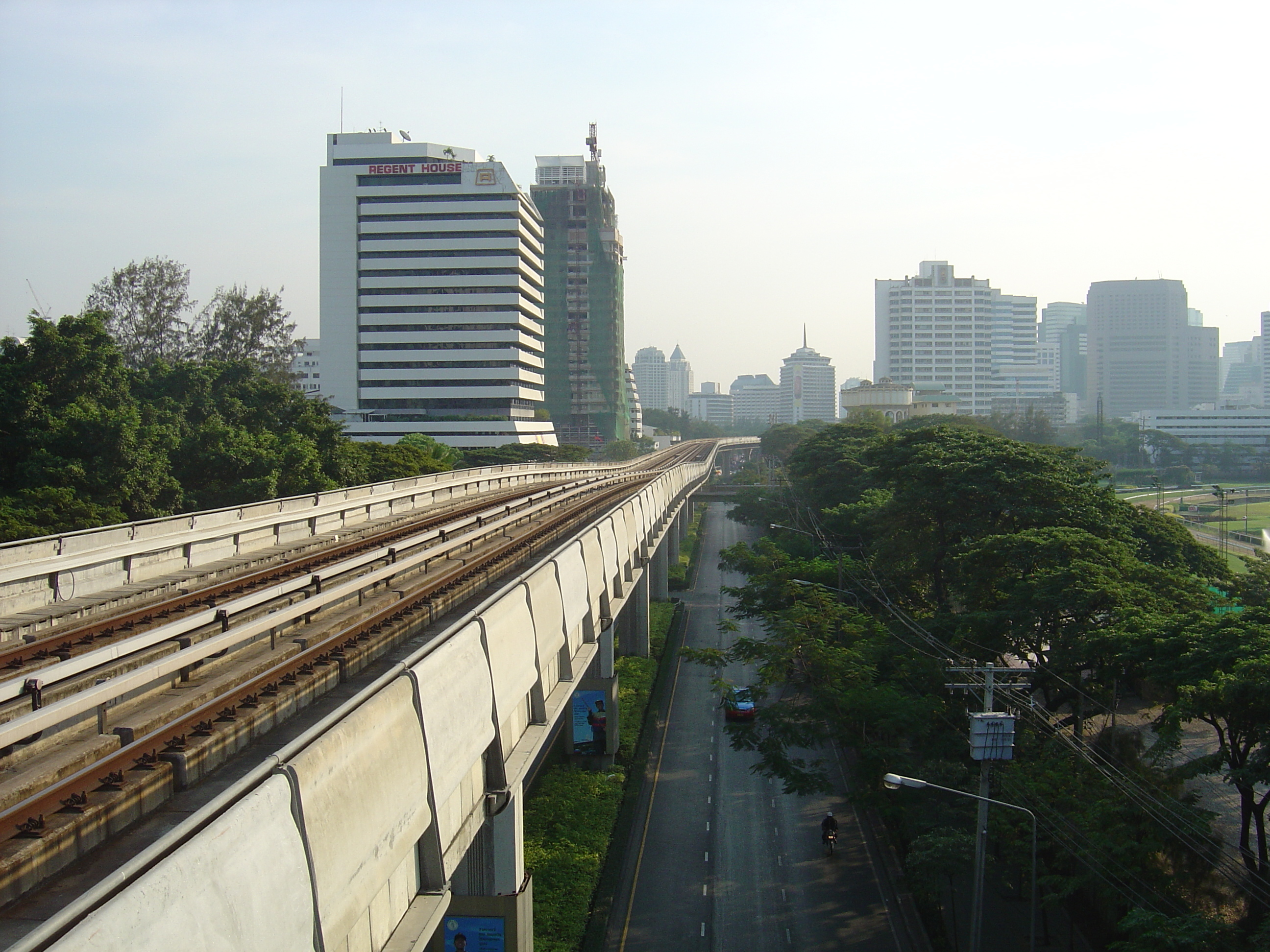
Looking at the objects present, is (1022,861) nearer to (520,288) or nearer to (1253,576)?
(1253,576)

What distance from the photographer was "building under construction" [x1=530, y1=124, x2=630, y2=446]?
6403 inches

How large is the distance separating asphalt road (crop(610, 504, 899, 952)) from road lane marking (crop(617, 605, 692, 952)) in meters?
0.04

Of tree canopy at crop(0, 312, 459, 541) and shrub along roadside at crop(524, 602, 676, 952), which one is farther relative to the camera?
tree canopy at crop(0, 312, 459, 541)

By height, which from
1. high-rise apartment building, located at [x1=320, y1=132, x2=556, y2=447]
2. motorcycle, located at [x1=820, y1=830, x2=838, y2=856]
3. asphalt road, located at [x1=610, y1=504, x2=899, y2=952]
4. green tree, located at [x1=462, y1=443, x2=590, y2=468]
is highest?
high-rise apartment building, located at [x1=320, y1=132, x2=556, y2=447]

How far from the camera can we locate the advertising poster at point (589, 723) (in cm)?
2661

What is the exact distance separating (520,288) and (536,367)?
1190 cm

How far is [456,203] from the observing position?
11231cm

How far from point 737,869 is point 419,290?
A: 9858 cm

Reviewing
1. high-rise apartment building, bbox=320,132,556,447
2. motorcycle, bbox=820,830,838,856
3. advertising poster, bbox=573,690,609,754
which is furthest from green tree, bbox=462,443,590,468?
motorcycle, bbox=820,830,838,856

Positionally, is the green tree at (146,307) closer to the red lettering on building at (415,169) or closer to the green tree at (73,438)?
the green tree at (73,438)

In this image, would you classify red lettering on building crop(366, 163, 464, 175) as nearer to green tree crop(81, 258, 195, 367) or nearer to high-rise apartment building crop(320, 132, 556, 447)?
high-rise apartment building crop(320, 132, 556, 447)

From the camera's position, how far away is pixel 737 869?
22.6 meters

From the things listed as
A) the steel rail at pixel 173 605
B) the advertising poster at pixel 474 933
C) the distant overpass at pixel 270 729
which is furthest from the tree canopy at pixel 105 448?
the advertising poster at pixel 474 933

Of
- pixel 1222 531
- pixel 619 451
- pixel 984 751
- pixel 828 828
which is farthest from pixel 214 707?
pixel 619 451
